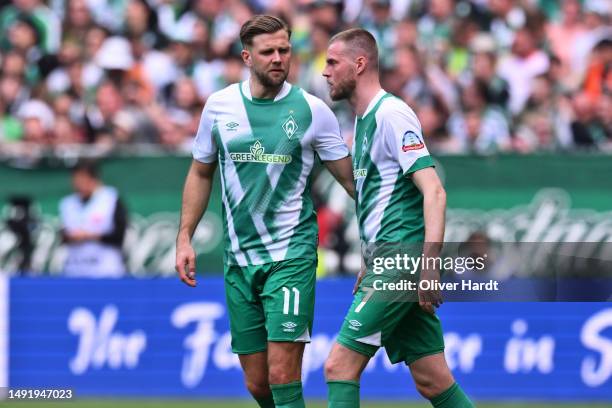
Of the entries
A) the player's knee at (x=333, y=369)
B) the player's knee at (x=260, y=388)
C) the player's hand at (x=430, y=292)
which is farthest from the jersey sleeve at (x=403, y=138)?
the player's knee at (x=260, y=388)

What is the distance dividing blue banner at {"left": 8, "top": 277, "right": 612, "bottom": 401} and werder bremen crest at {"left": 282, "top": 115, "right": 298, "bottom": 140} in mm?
3432

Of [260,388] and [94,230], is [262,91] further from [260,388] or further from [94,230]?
[94,230]

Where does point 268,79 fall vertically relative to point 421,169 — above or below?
above

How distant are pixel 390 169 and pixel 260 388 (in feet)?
4.90

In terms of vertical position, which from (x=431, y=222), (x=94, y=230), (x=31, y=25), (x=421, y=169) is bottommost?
(x=431, y=222)

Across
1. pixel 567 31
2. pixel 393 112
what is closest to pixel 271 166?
pixel 393 112

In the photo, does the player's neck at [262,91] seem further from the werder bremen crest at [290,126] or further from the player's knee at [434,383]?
the player's knee at [434,383]

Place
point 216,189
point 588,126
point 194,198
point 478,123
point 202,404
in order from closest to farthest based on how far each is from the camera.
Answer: point 194,198 < point 202,404 < point 216,189 < point 588,126 < point 478,123

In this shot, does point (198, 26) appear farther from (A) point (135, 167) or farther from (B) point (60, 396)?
(B) point (60, 396)

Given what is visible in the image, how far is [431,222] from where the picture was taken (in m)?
6.24

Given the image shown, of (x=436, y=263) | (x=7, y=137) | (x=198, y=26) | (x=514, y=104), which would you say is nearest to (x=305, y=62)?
(x=198, y=26)

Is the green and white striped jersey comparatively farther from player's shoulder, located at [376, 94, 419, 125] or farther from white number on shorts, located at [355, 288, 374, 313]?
white number on shorts, located at [355, 288, 374, 313]

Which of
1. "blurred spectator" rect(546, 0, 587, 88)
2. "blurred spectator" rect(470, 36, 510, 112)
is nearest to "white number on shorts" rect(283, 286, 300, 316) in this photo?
"blurred spectator" rect(470, 36, 510, 112)

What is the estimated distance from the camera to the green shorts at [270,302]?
6.84 m
